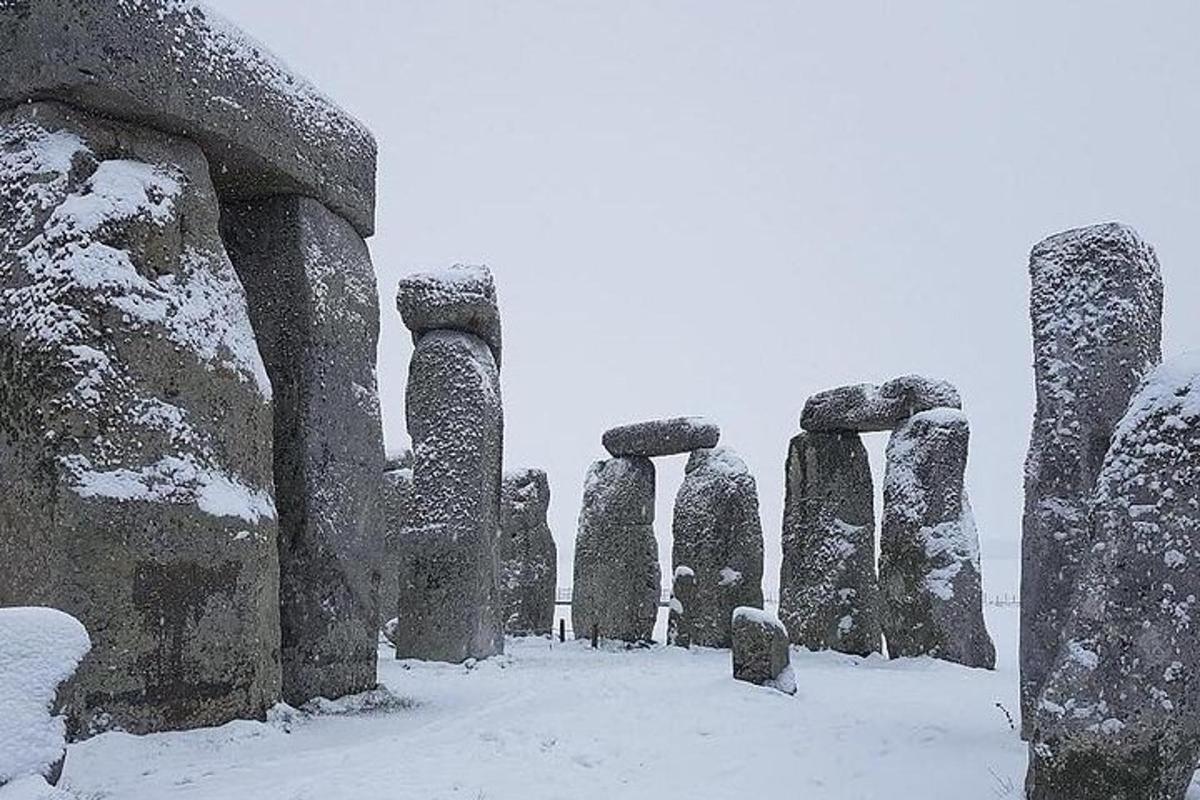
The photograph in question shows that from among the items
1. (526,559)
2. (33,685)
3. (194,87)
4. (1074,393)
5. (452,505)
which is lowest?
(526,559)

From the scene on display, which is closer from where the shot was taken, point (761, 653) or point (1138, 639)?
point (1138, 639)

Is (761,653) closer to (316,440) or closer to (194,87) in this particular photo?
(316,440)

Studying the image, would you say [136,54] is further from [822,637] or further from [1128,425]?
[822,637]

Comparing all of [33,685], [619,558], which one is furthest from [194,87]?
[619,558]

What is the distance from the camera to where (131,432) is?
6.03 m

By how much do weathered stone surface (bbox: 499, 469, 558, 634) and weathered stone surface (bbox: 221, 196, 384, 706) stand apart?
11.2 meters

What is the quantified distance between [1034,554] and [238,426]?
487cm

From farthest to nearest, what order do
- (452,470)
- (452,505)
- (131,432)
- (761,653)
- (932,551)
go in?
(932,551) → (452,470) → (452,505) → (761,653) → (131,432)

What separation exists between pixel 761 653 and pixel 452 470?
154 inches

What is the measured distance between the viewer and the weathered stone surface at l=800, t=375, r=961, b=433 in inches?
592

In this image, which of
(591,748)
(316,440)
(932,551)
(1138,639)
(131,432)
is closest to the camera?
(1138,639)

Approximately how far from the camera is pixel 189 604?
613 cm

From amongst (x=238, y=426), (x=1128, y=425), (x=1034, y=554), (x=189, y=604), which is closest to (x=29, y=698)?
(x=189, y=604)

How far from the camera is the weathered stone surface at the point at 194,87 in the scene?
20.5ft
